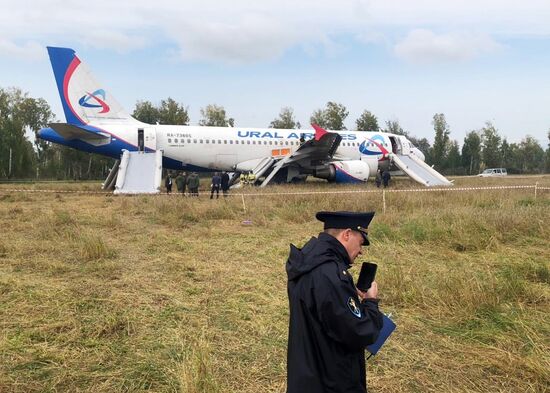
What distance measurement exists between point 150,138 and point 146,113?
4225cm

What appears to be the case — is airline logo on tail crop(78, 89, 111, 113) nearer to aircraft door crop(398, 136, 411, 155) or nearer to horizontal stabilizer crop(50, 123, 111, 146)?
horizontal stabilizer crop(50, 123, 111, 146)

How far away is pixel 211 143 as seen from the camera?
23438 mm

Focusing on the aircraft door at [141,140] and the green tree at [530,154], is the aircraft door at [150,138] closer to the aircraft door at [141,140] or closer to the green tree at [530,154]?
the aircraft door at [141,140]

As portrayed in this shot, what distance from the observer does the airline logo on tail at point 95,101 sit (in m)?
21.6

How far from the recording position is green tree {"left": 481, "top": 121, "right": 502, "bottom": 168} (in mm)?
75688

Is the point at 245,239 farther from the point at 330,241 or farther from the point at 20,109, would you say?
the point at 20,109

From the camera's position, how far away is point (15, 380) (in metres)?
3.34

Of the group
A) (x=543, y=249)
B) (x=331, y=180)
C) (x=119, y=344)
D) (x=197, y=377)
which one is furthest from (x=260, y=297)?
(x=331, y=180)

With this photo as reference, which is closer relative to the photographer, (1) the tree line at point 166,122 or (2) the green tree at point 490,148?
(1) the tree line at point 166,122

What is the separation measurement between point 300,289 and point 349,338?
290 mm

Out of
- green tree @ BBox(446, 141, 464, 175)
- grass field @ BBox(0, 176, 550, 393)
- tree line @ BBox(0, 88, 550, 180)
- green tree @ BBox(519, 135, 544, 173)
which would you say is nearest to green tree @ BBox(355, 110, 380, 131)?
tree line @ BBox(0, 88, 550, 180)

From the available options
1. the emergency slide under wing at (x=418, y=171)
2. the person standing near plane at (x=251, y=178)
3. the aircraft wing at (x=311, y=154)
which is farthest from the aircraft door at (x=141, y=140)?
the emergency slide under wing at (x=418, y=171)

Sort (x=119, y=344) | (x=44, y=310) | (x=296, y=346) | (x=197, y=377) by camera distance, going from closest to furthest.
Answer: (x=296, y=346)
(x=197, y=377)
(x=119, y=344)
(x=44, y=310)

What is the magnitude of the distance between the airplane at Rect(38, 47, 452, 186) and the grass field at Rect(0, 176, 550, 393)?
12643 millimetres
